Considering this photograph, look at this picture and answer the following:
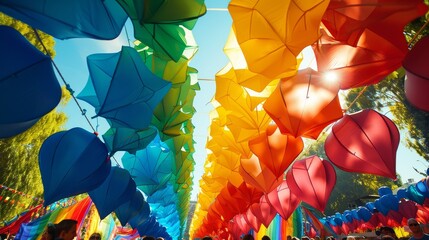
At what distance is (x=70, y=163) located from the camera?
2.83 m

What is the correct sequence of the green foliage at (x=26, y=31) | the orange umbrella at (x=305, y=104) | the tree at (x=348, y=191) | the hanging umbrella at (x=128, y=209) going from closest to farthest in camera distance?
1. the orange umbrella at (x=305, y=104)
2. the hanging umbrella at (x=128, y=209)
3. the green foliage at (x=26, y=31)
4. the tree at (x=348, y=191)

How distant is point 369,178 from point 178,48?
24.5 m

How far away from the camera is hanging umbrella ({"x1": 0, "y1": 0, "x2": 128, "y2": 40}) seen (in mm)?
1720

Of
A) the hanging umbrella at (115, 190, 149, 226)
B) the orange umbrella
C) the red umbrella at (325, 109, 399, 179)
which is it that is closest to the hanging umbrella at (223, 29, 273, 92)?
the orange umbrella

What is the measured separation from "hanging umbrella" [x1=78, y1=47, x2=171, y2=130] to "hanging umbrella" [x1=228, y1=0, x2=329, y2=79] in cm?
120

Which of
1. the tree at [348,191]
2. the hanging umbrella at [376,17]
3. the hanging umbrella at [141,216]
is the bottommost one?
the tree at [348,191]

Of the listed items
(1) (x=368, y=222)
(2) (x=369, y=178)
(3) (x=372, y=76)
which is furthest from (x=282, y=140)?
(2) (x=369, y=178)

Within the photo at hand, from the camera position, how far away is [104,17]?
2.04 m

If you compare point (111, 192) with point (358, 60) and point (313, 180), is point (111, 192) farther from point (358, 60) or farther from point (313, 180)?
point (358, 60)

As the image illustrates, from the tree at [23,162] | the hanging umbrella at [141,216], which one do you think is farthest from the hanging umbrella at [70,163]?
the tree at [23,162]

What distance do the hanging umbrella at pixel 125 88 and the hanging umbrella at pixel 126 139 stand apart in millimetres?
504

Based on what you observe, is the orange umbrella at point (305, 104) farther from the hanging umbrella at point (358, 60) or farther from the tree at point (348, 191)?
the tree at point (348, 191)

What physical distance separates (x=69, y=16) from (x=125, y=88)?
1026 millimetres

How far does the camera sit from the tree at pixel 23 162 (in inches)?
453
